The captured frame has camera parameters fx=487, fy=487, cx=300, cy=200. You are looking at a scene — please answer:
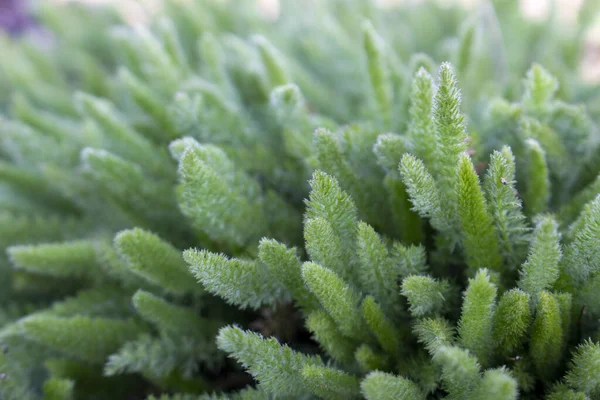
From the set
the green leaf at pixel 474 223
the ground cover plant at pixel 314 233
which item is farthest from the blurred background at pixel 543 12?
the green leaf at pixel 474 223

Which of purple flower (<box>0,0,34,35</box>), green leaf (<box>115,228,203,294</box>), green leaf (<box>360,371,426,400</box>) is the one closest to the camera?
green leaf (<box>360,371,426,400</box>)

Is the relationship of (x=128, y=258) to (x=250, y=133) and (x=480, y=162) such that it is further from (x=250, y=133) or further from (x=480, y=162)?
(x=480, y=162)

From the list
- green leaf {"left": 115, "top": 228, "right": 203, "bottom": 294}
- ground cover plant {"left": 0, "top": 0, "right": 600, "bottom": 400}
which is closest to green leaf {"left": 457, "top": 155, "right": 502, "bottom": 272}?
ground cover plant {"left": 0, "top": 0, "right": 600, "bottom": 400}

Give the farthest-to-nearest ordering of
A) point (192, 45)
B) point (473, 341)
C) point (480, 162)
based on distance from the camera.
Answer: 1. point (192, 45)
2. point (480, 162)
3. point (473, 341)

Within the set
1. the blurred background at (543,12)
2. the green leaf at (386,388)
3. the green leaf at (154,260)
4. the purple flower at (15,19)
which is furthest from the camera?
the purple flower at (15,19)

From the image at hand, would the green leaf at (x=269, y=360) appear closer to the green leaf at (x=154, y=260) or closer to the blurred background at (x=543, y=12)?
the green leaf at (x=154, y=260)

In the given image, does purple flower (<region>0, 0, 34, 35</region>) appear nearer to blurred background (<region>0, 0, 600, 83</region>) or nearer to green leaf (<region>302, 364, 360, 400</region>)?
blurred background (<region>0, 0, 600, 83</region>)

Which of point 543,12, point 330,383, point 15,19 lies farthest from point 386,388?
point 15,19

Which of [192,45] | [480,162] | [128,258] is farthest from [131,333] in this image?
[192,45]

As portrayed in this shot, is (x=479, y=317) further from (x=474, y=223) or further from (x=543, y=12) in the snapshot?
(x=543, y=12)
